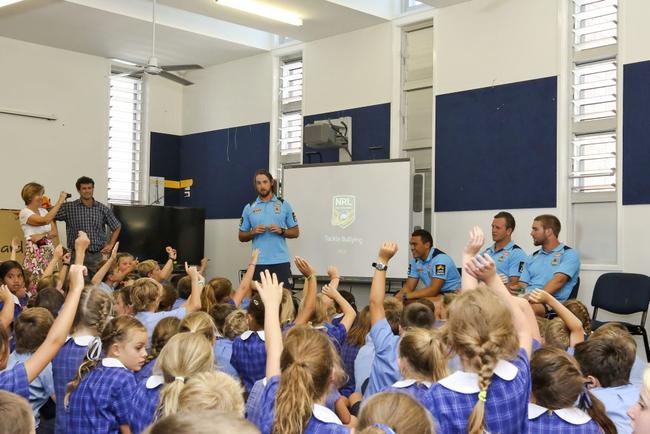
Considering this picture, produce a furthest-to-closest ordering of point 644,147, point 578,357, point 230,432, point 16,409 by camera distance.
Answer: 1. point 644,147
2. point 578,357
3. point 16,409
4. point 230,432

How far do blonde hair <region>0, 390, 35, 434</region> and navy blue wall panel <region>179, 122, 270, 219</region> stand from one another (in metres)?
8.20

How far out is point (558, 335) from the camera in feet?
11.9

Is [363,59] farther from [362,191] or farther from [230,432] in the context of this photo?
[230,432]

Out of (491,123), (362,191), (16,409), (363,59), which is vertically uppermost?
(363,59)

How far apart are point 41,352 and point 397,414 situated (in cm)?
122

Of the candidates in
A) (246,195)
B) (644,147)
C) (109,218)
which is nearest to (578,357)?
(644,147)

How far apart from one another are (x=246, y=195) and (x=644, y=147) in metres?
5.02

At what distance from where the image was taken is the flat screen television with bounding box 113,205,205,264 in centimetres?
923

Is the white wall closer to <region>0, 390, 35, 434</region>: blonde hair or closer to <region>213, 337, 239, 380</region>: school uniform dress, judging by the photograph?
<region>213, 337, 239, 380</region>: school uniform dress

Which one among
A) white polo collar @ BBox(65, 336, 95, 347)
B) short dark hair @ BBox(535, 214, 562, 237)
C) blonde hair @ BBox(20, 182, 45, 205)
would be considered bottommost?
white polo collar @ BBox(65, 336, 95, 347)

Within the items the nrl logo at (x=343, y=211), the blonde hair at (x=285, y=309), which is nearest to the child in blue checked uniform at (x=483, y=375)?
the blonde hair at (x=285, y=309)

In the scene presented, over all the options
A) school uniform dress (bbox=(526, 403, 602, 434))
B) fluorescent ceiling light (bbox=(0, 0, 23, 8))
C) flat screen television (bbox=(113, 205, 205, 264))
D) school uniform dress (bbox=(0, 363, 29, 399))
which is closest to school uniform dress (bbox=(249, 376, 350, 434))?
school uniform dress (bbox=(526, 403, 602, 434))

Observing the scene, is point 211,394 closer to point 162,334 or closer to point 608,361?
point 162,334

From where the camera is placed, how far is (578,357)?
2.91m
